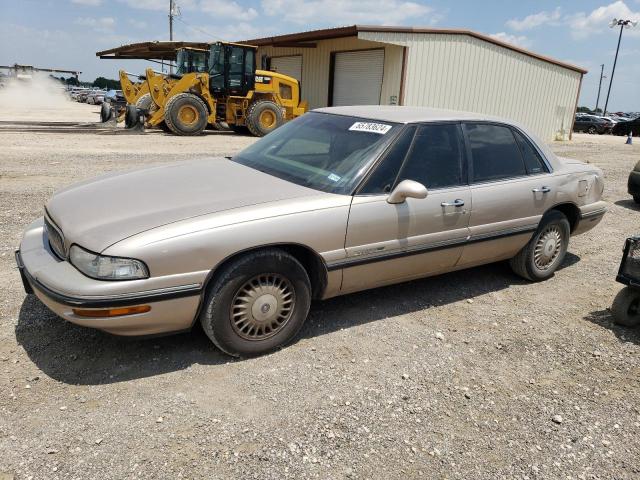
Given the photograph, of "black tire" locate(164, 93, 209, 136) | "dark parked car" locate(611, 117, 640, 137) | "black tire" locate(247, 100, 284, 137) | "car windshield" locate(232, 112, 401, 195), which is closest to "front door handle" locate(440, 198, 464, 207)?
"car windshield" locate(232, 112, 401, 195)

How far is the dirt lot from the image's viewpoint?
2424 millimetres

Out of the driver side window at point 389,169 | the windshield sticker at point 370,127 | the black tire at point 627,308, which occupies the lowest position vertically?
the black tire at point 627,308

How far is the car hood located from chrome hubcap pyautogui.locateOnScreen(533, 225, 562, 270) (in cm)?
247

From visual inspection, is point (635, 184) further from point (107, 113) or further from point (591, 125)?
point (591, 125)

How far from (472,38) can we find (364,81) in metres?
4.22

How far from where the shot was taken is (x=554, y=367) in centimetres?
339

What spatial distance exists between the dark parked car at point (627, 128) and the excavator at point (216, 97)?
26.3m

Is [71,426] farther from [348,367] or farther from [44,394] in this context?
[348,367]

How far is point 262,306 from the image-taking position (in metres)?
3.17

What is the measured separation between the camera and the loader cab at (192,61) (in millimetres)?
17156

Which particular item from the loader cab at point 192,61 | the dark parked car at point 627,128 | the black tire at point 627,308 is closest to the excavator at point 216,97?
the loader cab at point 192,61

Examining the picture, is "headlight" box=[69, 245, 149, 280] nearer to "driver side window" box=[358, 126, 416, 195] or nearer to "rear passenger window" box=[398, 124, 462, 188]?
"driver side window" box=[358, 126, 416, 195]

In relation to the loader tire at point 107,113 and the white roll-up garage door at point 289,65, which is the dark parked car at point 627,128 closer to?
the white roll-up garage door at point 289,65

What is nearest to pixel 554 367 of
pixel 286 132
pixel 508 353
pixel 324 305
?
pixel 508 353
